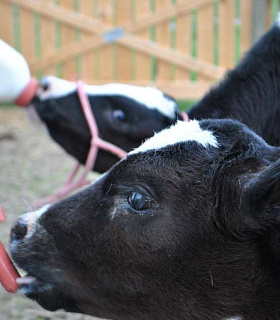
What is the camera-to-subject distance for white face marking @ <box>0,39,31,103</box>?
3502mm

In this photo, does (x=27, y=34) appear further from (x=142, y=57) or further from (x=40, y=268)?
(x=40, y=268)

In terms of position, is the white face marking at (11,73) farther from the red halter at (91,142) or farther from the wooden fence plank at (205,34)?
the wooden fence plank at (205,34)

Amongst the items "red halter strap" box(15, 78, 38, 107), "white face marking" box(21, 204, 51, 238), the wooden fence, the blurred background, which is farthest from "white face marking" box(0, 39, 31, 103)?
the wooden fence

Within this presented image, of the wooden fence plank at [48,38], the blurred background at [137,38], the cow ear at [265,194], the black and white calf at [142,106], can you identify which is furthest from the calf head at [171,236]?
the wooden fence plank at [48,38]

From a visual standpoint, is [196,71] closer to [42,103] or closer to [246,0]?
[246,0]

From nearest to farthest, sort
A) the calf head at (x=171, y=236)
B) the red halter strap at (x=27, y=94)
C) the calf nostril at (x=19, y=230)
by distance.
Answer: the calf head at (x=171, y=236) < the calf nostril at (x=19, y=230) < the red halter strap at (x=27, y=94)

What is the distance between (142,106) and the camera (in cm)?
373

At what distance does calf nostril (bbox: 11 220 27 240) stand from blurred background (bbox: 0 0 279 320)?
5485 mm

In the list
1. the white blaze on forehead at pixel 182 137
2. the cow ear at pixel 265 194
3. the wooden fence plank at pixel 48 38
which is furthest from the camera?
the wooden fence plank at pixel 48 38

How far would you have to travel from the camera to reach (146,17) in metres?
8.00

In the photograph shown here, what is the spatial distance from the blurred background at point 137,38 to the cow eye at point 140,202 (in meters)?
5.73

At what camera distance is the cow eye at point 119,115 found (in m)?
3.78

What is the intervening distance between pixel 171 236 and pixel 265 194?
32 cm

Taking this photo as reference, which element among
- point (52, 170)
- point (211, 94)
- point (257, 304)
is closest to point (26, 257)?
point (257, 304)
